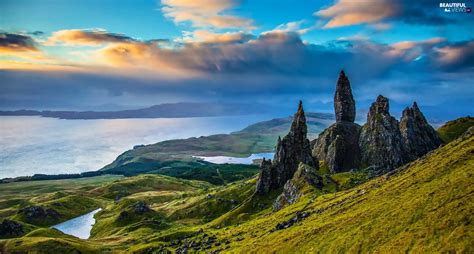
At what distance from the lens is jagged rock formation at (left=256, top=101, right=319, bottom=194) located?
19207 centimetres

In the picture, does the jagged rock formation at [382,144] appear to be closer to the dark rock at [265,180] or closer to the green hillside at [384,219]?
the green hillside at [384,219]

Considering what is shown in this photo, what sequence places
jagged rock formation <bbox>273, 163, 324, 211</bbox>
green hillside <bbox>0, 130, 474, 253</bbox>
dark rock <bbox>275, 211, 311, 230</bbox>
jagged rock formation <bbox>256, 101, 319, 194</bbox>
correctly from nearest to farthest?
1. green hillside <bbox>0, 130, 474, 253</bbox>
2. dark rock <bbox>275, 211, 311, 230</bbox>
3. jagged rock formation <bbox>273, 163, 324, 211</bbox>
4. jagged rock formation <bbox>256, 101, 319, 194</bbox>

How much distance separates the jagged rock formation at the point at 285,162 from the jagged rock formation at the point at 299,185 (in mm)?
28567

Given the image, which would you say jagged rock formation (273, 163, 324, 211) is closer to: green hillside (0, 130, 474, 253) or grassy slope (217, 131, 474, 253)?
green hillside (0, 130, 474, 253)

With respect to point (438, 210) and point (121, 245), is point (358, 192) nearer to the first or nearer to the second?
point (438, 210)

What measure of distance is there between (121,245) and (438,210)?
15212 cm

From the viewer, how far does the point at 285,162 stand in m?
195

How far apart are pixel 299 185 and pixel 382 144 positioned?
55591 millimetres

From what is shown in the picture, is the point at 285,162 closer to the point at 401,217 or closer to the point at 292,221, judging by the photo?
the point at 292,221

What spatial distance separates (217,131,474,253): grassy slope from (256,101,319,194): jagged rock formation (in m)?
71.4

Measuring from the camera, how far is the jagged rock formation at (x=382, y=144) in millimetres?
180750

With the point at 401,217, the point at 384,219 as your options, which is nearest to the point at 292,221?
the point at 384,219

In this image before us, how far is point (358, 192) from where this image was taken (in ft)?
378

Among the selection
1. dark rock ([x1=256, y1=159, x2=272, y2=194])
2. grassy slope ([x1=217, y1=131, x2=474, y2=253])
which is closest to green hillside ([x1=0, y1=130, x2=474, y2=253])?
grassy slope ([x1=217, y1=131, x2=474, y2=253])
